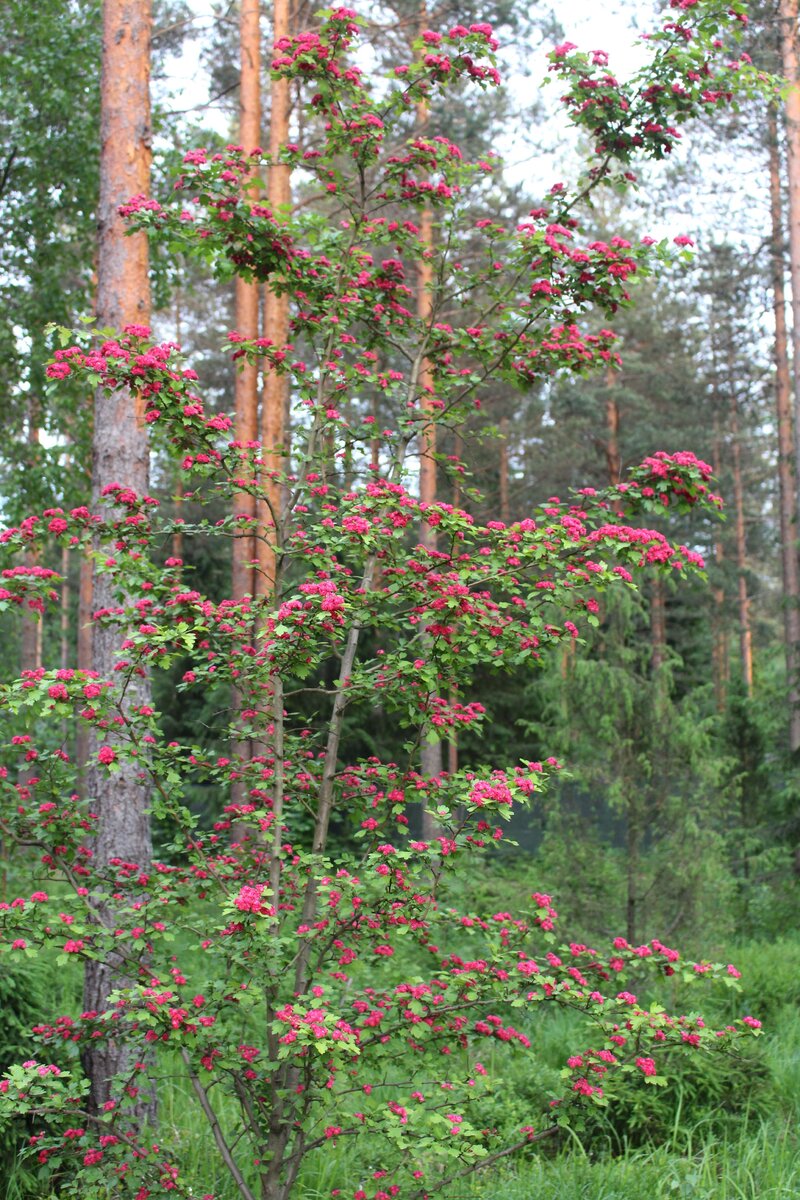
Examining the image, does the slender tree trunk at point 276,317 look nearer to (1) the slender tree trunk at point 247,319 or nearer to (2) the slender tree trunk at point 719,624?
(1) the slender tree trunk at point 247,319

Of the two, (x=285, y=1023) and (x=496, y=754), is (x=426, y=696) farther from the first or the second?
(x=496, y=754)

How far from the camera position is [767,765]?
10805 millimetres

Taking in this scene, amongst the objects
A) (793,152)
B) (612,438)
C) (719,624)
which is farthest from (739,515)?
(793,152)

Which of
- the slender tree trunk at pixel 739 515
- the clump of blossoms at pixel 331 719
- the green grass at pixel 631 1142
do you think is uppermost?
the slender tree trunk at pixel 739 515

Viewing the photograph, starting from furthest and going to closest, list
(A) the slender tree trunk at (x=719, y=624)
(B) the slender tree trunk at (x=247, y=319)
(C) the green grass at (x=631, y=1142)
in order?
(A) the slender tree trunk at (x=719, y=624) → (B) the slender tree trunk at (x=247, y=319) → (C) the green grass at (x=631, y=1142)

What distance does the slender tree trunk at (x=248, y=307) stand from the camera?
9.62 m

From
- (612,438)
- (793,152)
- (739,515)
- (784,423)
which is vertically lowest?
(739,515)

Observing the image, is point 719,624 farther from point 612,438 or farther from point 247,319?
point 247,319

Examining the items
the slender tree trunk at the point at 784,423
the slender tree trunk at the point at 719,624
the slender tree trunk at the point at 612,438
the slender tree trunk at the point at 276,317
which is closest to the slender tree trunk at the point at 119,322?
the slender tree trunk at the point at 276,317

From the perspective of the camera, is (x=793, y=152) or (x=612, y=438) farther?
(x=612, y=438)

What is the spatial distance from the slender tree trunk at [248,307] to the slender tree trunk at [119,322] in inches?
154

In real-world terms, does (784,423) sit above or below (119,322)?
above

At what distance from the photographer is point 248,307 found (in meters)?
10.1

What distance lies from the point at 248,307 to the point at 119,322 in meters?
5.06
